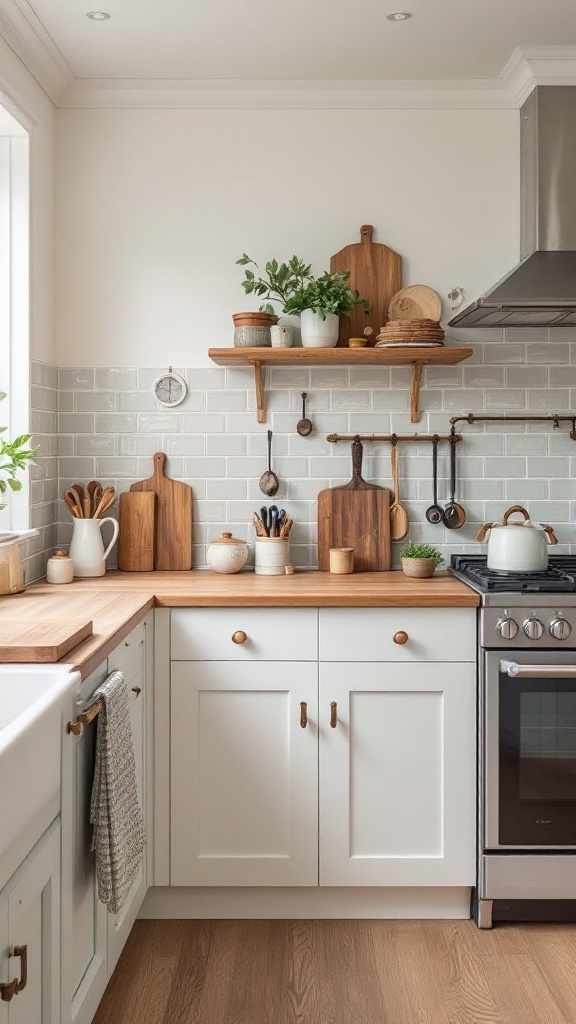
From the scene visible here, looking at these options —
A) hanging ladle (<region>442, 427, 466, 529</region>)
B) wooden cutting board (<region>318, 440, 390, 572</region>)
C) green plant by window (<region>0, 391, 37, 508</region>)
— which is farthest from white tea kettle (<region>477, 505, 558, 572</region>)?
green plant by window (<region>0, 391, 37, 508</region>)

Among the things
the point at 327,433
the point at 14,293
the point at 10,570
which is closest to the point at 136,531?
the point at 10,570

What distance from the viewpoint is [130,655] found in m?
→ 2.60

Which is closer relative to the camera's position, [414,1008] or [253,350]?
[414,1008]

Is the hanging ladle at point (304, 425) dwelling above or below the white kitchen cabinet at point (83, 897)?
above

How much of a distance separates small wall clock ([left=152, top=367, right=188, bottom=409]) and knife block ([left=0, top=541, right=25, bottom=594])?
0.84 meters

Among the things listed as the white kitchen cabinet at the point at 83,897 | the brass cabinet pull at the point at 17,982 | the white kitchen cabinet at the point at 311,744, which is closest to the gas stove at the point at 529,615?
the white kitchen cabinet at the point at 311,744

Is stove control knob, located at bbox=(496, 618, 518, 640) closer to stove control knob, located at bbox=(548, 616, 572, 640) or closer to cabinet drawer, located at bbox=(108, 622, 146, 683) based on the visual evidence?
stove control knob, located at bbox=(548, 616, 572, 640)

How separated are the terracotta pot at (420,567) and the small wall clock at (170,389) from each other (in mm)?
1018

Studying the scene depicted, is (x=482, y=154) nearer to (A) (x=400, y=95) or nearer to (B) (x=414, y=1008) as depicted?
(A) (x=400, y=95)

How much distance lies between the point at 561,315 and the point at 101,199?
169 cm

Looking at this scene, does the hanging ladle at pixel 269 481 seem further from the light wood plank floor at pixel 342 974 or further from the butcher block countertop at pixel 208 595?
the light wood plank floor at pixel 342 974

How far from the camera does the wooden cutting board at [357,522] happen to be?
351 cm

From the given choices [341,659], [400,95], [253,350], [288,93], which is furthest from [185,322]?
[341,659]

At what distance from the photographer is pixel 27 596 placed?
2957 millimetres
